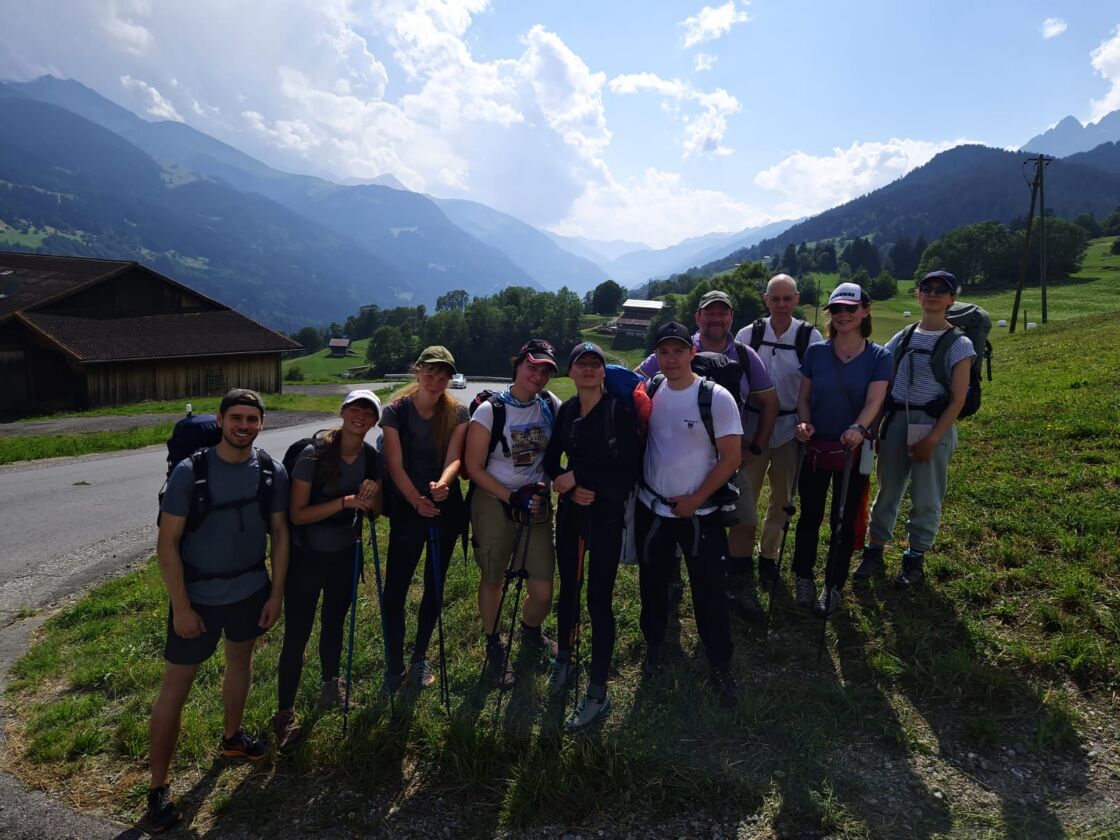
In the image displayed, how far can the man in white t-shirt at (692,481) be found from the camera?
4.13 meters

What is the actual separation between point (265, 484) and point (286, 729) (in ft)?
6.29

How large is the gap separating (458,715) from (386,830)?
0.91 m

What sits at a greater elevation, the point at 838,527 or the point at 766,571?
the point at 838,527

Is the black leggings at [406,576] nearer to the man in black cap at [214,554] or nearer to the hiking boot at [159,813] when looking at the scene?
the man in black cap at [214,554]

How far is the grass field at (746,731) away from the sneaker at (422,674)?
0.18 m

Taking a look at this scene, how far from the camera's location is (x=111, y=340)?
101ft

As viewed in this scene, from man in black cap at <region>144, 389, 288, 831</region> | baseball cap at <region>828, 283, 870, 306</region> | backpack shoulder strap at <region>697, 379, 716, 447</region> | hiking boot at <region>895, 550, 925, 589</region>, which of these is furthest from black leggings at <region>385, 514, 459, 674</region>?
hiking boot at <region>895, 550, 925, 589</region>

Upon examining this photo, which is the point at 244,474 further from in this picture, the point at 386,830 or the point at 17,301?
the point at 17,301

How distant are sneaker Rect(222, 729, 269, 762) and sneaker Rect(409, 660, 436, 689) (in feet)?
3.90

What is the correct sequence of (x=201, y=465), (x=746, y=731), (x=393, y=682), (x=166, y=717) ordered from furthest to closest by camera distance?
(x=393, y=682)
(x=746, y=731)
(x=166, y=717)
(x=201, y=465)

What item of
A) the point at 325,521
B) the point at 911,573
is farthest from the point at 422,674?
the point at 911,573

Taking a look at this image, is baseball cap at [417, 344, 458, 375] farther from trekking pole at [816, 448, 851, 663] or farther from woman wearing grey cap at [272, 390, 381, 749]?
trekking pole at [816, 448, 851, 663]

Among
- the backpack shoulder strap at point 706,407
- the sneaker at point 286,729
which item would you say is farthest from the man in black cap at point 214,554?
the backpack shoulder strap at point 706,407

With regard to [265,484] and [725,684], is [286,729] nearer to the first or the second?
[265,484]
